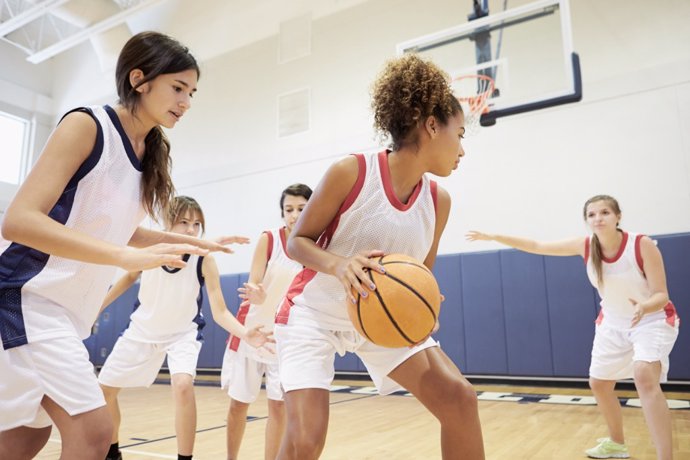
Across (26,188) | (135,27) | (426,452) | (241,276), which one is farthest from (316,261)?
(135,27)

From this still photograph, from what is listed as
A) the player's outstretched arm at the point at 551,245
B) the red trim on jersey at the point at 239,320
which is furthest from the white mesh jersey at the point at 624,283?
the red trim on jersey at the point at 239,320

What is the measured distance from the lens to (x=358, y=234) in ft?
5.72

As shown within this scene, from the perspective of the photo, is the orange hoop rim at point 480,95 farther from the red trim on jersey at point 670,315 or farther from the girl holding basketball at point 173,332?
the girl holding basketball at point 173,332

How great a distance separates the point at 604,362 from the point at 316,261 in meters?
2.39

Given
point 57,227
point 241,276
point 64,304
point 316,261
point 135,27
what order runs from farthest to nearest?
point 135,27 < point 241,276 < point 316,261 < point 64,304 < point 57,227

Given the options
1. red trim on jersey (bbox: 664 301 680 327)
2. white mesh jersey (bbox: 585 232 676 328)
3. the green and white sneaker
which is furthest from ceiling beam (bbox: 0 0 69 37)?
the green and white sneaker

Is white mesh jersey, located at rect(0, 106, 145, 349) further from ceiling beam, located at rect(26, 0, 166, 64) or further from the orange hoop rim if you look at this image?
ceiling beam, located at rect(26, 0, 166, 64)

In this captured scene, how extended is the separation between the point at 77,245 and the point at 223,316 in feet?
5.57

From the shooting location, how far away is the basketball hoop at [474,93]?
5562 mm

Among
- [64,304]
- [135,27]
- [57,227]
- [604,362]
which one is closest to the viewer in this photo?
[57,227]

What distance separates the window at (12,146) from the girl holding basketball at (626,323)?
10208mm

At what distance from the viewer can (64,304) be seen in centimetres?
144

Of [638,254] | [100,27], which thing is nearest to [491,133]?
[638,254]

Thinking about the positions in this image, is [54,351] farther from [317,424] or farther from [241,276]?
[241,276]
